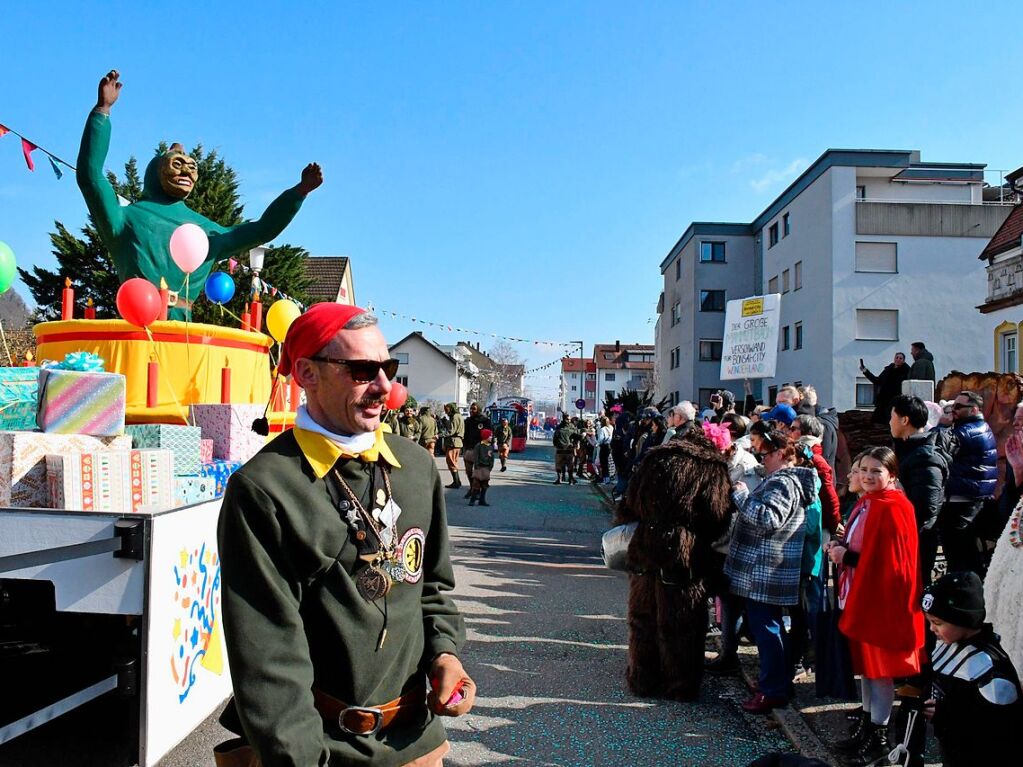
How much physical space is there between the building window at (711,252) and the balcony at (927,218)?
1015 centimetres

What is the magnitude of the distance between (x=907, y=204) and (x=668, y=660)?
25313 millimetres

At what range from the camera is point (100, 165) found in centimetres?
493

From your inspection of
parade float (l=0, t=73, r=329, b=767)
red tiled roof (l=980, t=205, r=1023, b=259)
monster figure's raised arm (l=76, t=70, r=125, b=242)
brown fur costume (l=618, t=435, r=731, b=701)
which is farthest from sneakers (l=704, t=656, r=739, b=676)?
red tiled roof (l=980, t=205, r=1023, b=259)

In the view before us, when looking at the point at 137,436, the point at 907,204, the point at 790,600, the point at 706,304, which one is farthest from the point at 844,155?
the point at 137,436

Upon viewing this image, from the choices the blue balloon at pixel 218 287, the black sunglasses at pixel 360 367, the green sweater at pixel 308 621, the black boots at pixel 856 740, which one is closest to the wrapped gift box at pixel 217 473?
the blue balloon at pixel 218 287

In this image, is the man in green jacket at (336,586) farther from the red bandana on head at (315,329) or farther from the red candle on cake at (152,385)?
the red candle on cake at (152,385)

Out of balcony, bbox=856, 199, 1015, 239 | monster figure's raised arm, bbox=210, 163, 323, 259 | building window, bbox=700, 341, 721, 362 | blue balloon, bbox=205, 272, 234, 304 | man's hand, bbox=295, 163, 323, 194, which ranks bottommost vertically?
blue balloon, bbox=205, 272, 234, 304

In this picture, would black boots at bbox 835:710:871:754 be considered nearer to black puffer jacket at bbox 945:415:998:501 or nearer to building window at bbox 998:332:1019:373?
black puffer jacket at bbox 945:415:998:501

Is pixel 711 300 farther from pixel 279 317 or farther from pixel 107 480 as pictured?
pixel 107 480

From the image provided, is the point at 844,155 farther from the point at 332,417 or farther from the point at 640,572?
the point at 332,417

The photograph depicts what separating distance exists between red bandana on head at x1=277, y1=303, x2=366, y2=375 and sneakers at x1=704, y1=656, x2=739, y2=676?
4.19m

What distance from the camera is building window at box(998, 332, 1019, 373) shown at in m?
18.6

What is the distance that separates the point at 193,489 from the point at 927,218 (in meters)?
27.5

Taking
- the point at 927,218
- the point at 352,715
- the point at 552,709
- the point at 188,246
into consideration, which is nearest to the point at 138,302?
the point at 188,246
